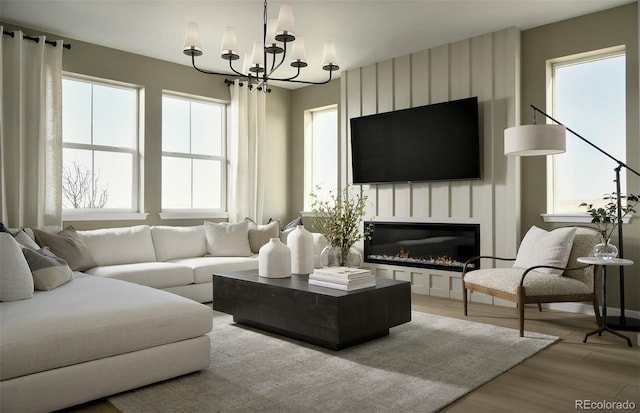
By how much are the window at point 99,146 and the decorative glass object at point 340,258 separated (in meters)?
2.98

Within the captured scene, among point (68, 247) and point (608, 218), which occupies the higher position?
point (608, 218)

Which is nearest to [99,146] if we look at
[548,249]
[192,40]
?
[192,40]

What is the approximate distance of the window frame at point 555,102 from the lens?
4.15m

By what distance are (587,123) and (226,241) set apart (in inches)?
147

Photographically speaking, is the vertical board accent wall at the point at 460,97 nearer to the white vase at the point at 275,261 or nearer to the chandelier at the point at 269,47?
the chandelier at the point at 269,47

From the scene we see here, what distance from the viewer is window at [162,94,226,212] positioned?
18.9 ft

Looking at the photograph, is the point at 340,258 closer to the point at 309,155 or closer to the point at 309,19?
the point at 309,19

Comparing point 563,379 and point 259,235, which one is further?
point 259,235

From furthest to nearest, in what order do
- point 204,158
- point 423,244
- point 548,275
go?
point 204,158
point 423,244
point 548,275

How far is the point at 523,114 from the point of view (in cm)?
455

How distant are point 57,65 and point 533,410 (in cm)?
485

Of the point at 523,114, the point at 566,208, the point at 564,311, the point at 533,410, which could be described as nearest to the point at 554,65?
the point at 523,114

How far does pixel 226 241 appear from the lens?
16.7 feet

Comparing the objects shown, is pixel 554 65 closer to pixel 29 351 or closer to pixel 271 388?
pixel 271 388
